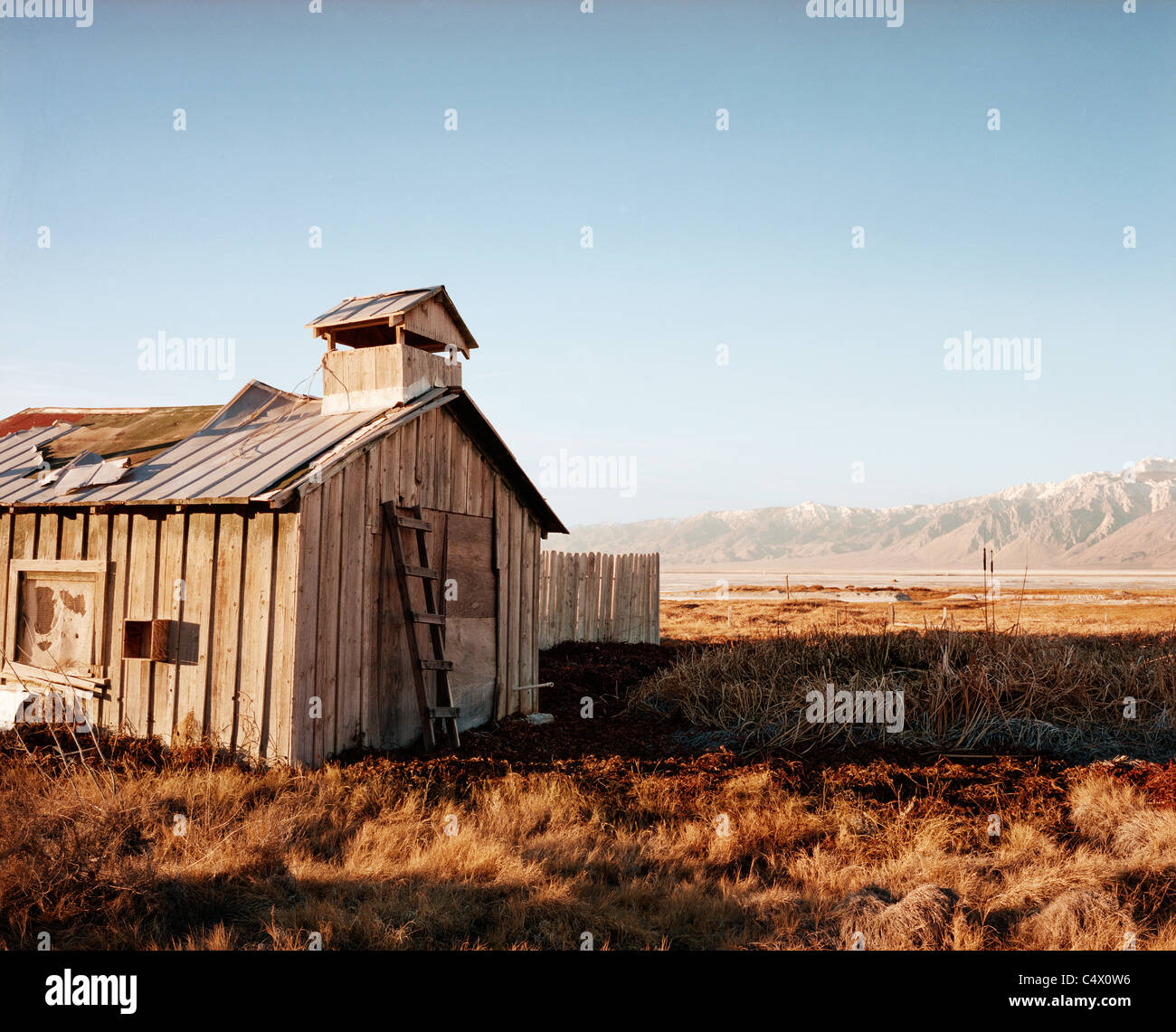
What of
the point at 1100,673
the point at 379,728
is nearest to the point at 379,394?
the point at 379,728

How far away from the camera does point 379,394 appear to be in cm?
1107

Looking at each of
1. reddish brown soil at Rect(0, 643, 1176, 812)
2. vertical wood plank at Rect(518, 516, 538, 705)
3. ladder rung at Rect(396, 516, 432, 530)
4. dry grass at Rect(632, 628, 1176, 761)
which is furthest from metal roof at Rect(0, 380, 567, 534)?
dry grass at Rect(632, 628, 1176, 761)

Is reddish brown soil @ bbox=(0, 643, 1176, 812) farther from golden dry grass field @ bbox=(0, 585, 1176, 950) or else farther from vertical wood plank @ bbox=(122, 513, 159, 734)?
vertical wood plank @ bbox=(122, 513, 159, 734)

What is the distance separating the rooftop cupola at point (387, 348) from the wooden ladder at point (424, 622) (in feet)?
5.35

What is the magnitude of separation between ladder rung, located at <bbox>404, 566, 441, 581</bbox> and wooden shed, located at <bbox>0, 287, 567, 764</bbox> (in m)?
0.02

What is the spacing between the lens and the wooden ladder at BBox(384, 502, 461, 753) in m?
10.1

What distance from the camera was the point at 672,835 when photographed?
7.30 metres

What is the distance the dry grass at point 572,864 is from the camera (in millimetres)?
5484

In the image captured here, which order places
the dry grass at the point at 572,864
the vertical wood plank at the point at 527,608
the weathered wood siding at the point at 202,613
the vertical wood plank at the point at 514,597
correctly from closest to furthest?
the dry grass at the point at 572,864 → the weathered wood siding at the point at 202,613 → the vertical wood plank at the point at 514,597 → the vertical wood plank at the point at 527,608

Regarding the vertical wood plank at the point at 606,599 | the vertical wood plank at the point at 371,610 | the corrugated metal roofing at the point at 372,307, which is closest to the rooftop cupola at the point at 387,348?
the corrugated metal roofing at the point at 372,307

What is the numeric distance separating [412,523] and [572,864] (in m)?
4.94

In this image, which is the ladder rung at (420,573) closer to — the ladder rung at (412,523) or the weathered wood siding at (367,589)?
the weathered wood siding at (367,589)

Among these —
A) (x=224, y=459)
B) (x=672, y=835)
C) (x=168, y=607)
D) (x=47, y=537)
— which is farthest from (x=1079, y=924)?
(x=47, y=537)
